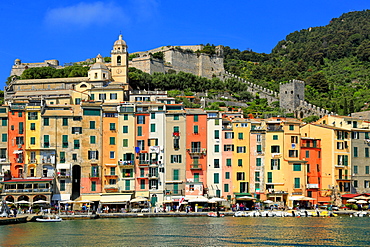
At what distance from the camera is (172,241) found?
53.0 meters

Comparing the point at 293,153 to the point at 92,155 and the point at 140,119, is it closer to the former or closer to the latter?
the point at 140,119

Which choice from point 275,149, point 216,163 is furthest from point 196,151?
point 275,149

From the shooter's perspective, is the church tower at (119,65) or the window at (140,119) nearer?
the window at (140,119)

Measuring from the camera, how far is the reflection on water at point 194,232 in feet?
172

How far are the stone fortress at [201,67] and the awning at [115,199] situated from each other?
55.6 meters

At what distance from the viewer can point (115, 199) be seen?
3034 inches

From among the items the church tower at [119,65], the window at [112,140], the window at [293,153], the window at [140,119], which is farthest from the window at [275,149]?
the church tower at [119,65]

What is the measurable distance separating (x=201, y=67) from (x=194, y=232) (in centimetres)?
10332

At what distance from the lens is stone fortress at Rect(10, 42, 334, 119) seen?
429 ft

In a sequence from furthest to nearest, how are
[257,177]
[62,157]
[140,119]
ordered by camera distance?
[140,119] → [257,177] → [62,157]

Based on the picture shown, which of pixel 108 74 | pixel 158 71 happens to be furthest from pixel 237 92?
pixel 108 74

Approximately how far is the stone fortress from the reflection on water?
2341 inches

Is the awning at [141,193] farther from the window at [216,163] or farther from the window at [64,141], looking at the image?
the window at [64,141]

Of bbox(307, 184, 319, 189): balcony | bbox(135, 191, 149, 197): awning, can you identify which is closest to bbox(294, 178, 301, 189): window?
bbox(307, 184, 319, 189): balcony
